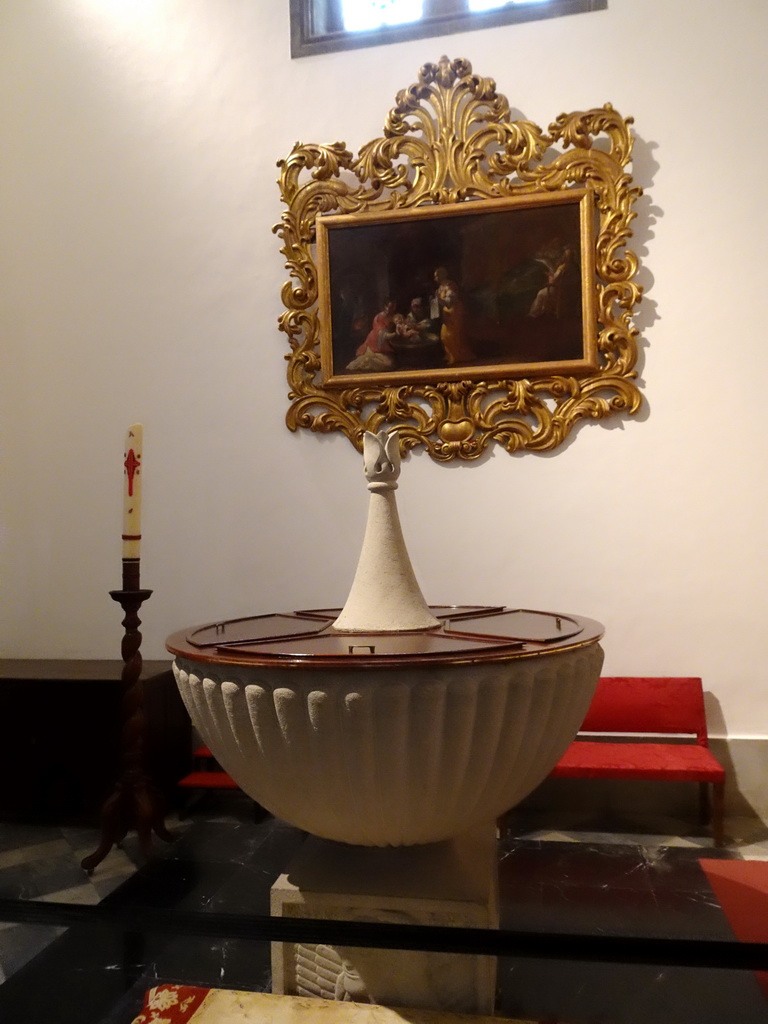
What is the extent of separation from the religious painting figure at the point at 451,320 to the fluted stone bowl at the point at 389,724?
7.38 feet

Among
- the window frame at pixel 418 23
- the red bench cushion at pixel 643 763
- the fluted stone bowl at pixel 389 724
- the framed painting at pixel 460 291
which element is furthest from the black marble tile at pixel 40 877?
the window frame at pixel 418 23

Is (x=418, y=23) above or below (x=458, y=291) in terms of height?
above

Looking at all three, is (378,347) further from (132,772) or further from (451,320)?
(132,772)

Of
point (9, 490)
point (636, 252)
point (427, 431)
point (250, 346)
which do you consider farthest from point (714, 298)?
point (9, 490)

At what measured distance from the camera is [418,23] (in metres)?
3.88

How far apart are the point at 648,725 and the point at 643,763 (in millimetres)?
415

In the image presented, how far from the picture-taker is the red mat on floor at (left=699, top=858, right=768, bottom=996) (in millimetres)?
1881

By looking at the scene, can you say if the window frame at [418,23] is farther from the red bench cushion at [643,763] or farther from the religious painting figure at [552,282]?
the red bench cushion at [643,763]

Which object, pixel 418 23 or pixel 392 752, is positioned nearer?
pixel 392 752

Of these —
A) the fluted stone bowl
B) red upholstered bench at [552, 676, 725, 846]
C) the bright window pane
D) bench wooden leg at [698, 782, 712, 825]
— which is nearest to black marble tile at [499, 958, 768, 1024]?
the fluted stone bowl

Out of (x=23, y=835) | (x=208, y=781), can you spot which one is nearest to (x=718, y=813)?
(x=208, y=781)

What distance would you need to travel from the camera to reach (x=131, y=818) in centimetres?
304

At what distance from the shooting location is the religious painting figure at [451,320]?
377 cm

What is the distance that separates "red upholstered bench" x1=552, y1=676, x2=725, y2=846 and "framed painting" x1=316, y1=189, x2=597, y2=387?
1464 millimetres
